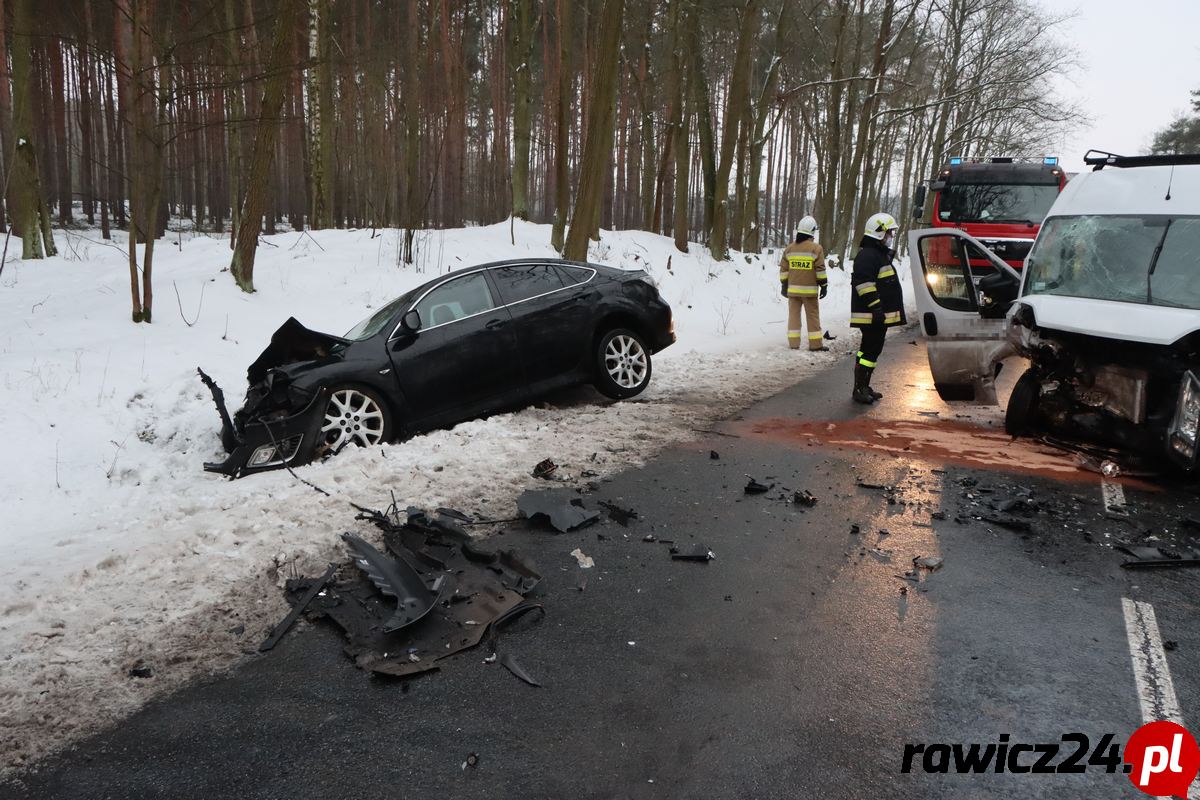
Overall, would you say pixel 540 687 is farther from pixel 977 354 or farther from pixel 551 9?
pixel 551 9

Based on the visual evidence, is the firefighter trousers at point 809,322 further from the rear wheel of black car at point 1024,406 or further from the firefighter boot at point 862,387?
the rear wheel of black car at point 1024,406

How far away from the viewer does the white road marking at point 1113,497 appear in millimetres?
5051

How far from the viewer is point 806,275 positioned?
11.9 meters

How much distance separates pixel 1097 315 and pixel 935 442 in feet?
5.49

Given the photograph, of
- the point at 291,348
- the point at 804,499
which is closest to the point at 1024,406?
the point at 804,499

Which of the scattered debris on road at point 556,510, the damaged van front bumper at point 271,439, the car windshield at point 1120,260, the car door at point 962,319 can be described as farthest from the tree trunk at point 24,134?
the car windshield at point 1120,260

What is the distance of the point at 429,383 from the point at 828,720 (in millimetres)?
4861

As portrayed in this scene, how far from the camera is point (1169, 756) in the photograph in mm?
2639

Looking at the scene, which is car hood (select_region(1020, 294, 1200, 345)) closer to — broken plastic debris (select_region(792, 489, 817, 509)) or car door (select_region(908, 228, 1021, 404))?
car door (select_region(908, 228, 1021, 404))

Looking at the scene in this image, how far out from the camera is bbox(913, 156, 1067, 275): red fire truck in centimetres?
1405

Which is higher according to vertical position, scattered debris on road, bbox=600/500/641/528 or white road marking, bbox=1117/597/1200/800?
scattered debris on road, bbox=600/500/641/528

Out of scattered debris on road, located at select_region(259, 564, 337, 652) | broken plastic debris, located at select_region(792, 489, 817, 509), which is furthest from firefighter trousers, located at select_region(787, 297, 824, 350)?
scattered debris on road, located at select_region(259, 564, 337, 652)

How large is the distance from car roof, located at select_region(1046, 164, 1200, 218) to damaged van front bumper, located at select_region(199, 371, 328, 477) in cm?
706

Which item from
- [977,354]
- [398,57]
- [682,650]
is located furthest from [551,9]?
[682,650]
